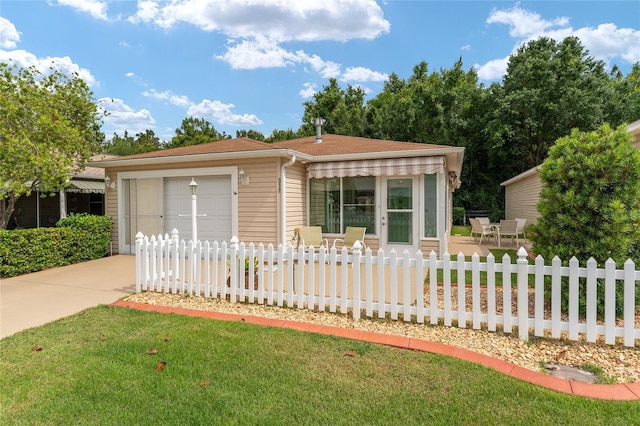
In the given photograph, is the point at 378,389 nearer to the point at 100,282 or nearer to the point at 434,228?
the point at 100,282

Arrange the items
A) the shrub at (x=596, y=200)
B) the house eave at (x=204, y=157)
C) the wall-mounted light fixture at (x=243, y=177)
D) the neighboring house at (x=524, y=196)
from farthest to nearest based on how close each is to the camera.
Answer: the neighboring house at (x=524, y=196) → the wall-mounted light fixture at (x=243, y=177) → the house eave at (x=204, y=157) → the shrub at (x=596, y=200)

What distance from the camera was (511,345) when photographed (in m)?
3.51

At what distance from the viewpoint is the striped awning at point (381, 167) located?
26.3 ft

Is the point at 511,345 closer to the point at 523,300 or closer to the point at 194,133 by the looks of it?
the point at 523,300

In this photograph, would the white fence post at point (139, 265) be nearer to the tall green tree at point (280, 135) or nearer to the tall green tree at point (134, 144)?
the tall green tree at point (280, 135)

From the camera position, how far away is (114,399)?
2529 millimetres

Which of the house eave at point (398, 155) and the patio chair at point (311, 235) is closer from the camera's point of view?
the house eave at point (398, 155)

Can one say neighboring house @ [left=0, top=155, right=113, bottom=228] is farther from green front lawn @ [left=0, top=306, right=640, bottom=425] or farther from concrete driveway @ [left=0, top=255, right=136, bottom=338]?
green front lawn @ [left=0, top=306, right=640, bottom=425]

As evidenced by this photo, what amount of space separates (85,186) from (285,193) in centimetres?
895

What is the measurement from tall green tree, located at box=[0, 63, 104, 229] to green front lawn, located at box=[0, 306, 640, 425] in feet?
18.8

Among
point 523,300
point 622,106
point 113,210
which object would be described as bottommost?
point 523,300

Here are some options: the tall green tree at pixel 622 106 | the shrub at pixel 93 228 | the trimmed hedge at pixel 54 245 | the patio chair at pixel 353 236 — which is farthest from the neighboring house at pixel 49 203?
the tall green tree at pixel 622 106

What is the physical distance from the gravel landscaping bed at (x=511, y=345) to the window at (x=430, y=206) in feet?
15.5

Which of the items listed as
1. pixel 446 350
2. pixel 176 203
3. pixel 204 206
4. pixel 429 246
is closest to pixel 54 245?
pixel 176 203
